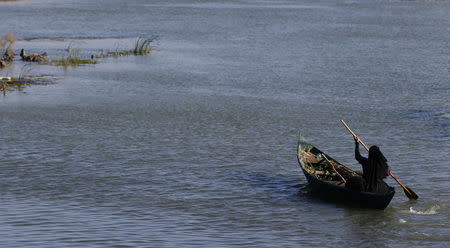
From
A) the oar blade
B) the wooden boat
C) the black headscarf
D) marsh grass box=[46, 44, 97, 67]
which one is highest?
marsh grass box=[46, 44, 97, 67]

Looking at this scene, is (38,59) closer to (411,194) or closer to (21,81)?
(21,81)

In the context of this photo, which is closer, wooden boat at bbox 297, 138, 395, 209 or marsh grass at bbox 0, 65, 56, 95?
wooden boat at bbox 297, 138, 395, 209

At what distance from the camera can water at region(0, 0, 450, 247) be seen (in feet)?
48.0

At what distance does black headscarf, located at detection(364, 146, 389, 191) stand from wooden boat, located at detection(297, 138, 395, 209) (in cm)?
33

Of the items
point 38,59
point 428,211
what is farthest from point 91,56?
point 428,211

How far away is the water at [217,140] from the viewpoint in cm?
1462

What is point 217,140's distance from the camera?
912 inches

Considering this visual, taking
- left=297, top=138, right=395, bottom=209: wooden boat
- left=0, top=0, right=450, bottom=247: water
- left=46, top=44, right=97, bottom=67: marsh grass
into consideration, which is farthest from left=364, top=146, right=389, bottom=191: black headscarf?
left=46, top=44, right=97, bottom=67: marsh grass

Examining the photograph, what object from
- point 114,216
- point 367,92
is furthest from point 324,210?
point 367,92

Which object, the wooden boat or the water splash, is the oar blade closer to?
the water splash

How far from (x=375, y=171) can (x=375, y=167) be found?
0.09m

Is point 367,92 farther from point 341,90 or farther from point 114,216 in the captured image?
point 114,216

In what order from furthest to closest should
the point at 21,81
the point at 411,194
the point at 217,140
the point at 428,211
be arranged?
1. the point at 21,81
2. the point at 217,140
3. the point at 411,194
4. the point at 428,211

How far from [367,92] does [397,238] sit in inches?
728
